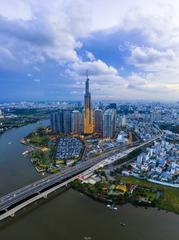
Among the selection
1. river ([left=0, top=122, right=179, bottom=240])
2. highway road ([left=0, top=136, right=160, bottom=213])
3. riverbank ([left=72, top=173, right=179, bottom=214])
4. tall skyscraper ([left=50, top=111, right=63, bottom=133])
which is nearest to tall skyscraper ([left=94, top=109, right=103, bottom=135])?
tall skyscraper ([left=50, top=111, right=63, bottom=133])

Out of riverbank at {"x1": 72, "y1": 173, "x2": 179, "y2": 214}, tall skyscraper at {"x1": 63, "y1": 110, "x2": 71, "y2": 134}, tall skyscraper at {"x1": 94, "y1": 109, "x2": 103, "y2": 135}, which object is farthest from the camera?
tall skyscraper at {"x1": 94, "y1": 109, "x2": 103, "y2": 135}

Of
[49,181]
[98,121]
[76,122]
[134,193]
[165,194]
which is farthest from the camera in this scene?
[98,121]

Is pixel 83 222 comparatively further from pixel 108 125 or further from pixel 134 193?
pixel 108 125

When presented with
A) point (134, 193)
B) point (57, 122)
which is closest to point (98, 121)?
point (57, 122)

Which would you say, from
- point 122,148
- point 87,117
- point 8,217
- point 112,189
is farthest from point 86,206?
point 87,117

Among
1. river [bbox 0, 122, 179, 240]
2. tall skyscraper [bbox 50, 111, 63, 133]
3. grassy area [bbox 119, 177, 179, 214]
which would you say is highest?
tall skyscraper [bbox 50, 111, 63, 133]

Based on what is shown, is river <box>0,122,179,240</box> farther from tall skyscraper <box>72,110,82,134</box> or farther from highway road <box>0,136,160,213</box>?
tall skyscraper <box>72,110,82,134</box>
